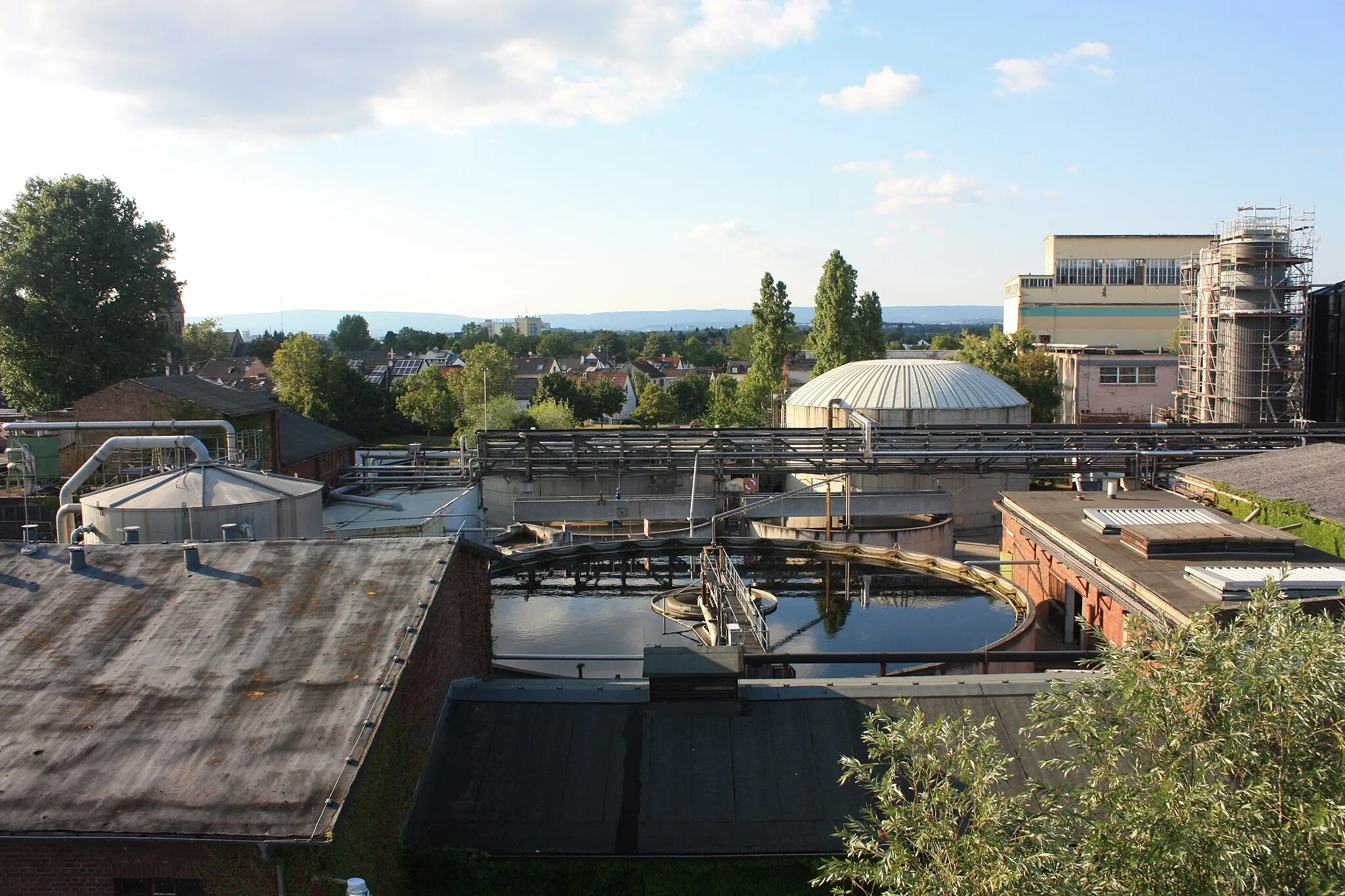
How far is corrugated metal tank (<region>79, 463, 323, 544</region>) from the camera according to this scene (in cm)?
1697

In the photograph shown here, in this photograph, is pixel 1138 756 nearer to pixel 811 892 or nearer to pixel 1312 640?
pixel 1312 640

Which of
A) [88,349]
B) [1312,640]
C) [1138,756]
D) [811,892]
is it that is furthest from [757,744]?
[88,349]

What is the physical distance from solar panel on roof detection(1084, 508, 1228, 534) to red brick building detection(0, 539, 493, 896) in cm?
1352

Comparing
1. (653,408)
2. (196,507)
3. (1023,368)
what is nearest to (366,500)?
(196,507)

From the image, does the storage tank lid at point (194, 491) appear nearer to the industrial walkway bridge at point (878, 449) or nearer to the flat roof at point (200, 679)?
the flat roof at point (200, 679)

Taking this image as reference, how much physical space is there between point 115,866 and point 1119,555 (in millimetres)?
16133

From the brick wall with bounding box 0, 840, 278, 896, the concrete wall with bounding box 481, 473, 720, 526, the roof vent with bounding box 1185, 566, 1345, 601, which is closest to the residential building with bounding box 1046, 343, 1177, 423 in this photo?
the concrete wall with bounding box 481, 473, 720, 526

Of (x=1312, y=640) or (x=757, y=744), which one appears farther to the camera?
(x=757, y=744)

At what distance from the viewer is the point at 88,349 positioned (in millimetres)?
47594

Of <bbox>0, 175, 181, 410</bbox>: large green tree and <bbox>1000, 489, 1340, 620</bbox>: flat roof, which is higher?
<bbox>0, 175, 181, 410</bbox>: large green tree

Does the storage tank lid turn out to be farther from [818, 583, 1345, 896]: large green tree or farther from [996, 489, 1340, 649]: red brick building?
[996, 489, 1340, 649]: red brick building

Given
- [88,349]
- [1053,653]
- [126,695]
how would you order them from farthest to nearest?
1. [88,349]
2. [1053,653]
3. [126,695]

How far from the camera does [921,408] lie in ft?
135

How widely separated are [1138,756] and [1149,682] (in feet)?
1.76
